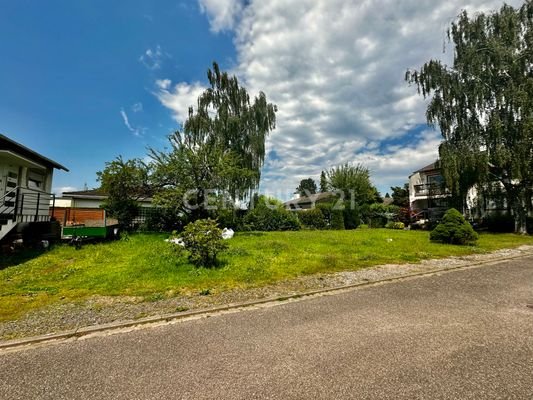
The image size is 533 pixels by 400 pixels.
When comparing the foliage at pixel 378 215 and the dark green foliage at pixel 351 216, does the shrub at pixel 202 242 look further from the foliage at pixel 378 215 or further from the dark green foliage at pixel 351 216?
the foliage at pixel 378 215

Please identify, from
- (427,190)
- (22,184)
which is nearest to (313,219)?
(427,190)

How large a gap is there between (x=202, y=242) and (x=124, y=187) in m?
8.86

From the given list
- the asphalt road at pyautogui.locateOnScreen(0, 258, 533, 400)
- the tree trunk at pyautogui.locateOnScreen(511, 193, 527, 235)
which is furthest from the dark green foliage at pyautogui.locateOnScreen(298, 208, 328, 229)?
the asphalt road at pyautogui.locateOnScreen(0, 258, 533, 400)

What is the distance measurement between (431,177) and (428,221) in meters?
10.2

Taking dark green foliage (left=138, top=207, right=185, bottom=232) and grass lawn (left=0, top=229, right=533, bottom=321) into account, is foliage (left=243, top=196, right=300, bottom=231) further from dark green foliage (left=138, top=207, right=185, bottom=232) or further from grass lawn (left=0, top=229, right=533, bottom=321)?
grass lawn (left=0, top=229, right=533, bottom=321)

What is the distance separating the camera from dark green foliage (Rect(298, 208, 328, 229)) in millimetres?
22734

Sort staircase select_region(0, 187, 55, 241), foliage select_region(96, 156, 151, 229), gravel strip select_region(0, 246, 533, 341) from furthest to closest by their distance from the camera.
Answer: foliage select_region(96, 156, 151, 229) < staircase select_region(0, 187, 55, 241) < gravel strip select_region(0, 246, 533, 341)

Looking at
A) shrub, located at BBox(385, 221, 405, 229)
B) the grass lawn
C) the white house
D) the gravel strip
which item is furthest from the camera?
shrub, located at BBox(385, 221, 405, 229)

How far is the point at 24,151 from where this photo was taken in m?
12.3

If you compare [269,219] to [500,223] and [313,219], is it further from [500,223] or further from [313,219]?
A: [500,223]

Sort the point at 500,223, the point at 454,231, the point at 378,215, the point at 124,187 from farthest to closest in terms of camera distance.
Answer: the point at 378,215 < the point at 500,223 < the point at 124,187 < the point at 454,231

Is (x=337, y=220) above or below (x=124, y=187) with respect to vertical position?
below

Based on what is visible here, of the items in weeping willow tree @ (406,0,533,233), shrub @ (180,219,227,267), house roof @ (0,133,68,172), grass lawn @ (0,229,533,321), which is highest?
weeping willow tree @ (406,0,533,233)

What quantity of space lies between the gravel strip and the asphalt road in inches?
23.8
